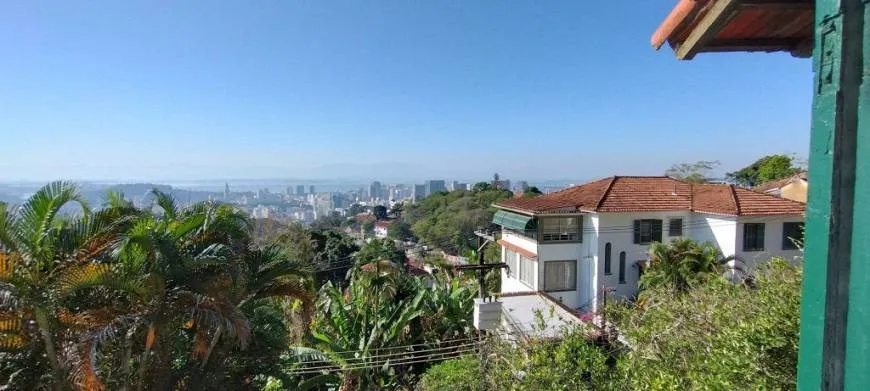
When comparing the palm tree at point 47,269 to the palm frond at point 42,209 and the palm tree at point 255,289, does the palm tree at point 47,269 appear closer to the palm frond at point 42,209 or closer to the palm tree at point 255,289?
the palm frond at point 42,209

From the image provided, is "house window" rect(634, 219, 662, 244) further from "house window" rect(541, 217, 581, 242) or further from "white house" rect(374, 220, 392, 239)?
"white house" rect(374, 220, 392, 239)

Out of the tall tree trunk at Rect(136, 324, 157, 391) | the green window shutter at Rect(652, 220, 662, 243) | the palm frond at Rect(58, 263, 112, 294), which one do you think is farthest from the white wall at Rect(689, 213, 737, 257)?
the palm frond at Rect(58, 263, 112, 294)

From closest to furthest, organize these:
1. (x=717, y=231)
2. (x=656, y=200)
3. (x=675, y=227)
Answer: (x=717, y=231) → (x=675, y=227) → (x=656, y=200)

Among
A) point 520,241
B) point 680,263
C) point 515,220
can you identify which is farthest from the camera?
point 520,241

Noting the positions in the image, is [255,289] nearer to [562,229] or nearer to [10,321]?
[10,321]

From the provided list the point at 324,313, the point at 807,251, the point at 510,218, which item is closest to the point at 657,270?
the point at 510,218

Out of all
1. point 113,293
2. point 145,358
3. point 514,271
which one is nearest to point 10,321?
point 113,293

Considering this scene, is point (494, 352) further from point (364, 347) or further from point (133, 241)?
point (364, 347)
